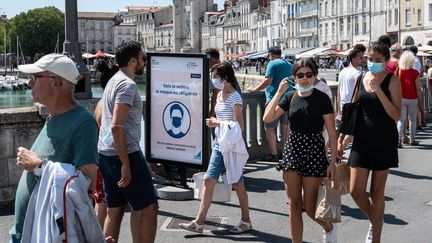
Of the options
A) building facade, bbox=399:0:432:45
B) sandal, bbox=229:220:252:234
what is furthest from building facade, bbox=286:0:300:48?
sandal, bbox=229:220:252:234

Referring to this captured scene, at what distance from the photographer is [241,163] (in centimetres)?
754

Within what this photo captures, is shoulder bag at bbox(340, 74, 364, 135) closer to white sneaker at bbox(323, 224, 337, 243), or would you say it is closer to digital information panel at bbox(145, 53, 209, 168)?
white sneaker at bbox(323, 224, 337, 243)

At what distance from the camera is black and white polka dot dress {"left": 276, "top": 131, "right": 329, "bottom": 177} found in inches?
237

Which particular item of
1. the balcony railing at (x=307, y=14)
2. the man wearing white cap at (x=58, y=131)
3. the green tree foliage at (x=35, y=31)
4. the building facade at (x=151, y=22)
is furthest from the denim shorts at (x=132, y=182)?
the building facade at (x=151, y=22)

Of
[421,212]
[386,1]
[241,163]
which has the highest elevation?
[386,1]

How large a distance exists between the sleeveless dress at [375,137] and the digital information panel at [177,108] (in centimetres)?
241

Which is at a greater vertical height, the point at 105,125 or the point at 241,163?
the point at 105,125

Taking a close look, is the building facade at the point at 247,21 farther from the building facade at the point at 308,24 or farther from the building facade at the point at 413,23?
the building facade at the point at 413,23

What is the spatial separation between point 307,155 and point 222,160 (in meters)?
1.63

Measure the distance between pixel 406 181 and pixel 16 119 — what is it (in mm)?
5118

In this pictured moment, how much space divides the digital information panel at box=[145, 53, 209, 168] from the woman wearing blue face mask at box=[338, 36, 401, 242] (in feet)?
7.88

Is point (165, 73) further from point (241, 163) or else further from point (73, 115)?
point (73, 115)

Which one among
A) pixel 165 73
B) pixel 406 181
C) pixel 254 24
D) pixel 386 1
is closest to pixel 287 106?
pixel 165 73

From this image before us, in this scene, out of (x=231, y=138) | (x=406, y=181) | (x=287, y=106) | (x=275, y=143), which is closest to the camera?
(x=287, y=106)
